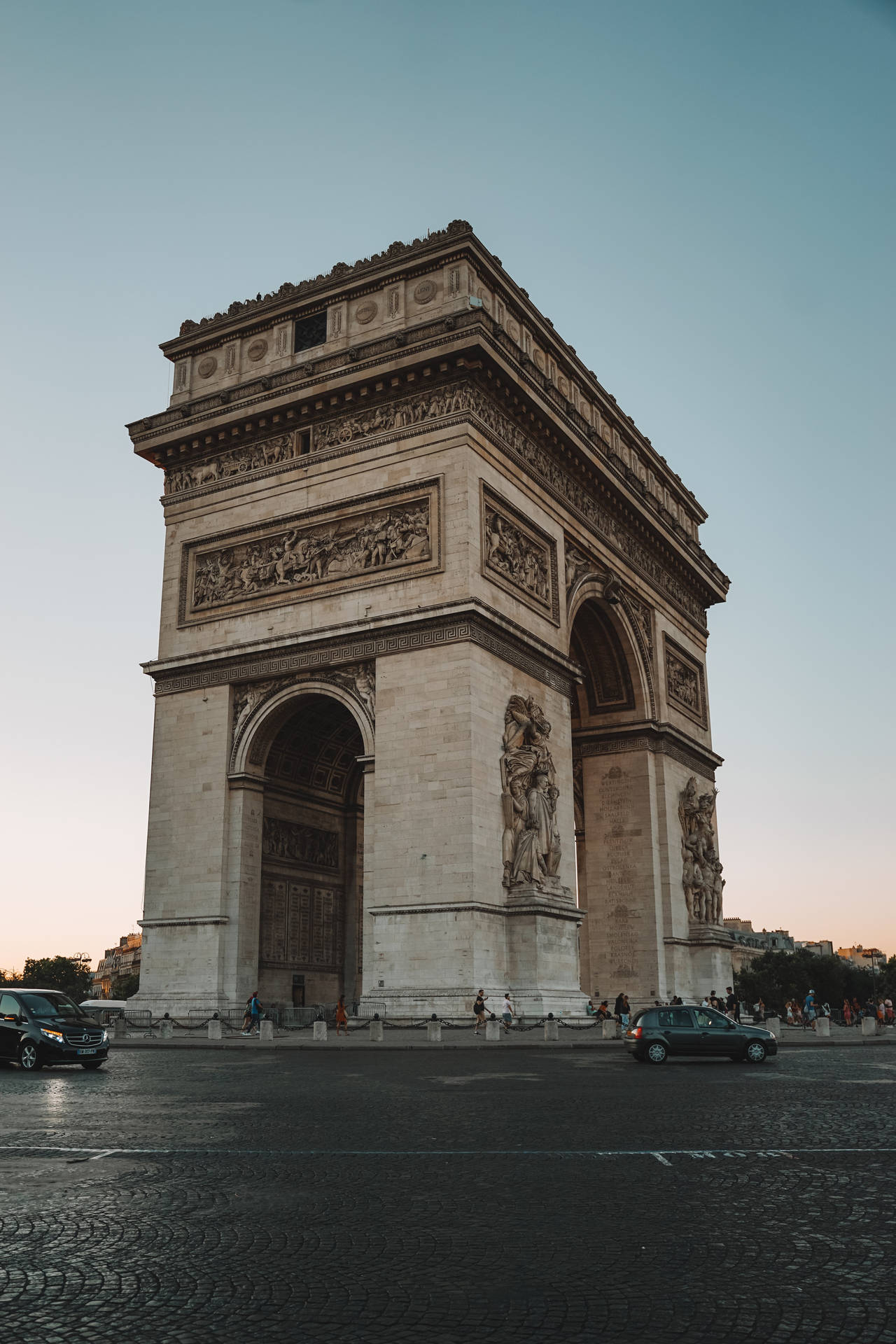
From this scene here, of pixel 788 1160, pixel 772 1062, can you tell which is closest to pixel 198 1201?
pixel 788 1160

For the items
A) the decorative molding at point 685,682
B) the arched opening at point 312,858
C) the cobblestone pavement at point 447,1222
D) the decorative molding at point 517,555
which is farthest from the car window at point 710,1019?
the decorative molding at point 685,682

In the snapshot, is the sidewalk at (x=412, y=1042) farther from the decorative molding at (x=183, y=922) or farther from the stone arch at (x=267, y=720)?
the stone arch at (x=267, y=720)

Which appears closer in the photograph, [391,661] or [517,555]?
[391,661]

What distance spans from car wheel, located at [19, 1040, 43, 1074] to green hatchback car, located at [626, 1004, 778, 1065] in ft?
31.5

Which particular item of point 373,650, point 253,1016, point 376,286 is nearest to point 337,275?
point 376,286

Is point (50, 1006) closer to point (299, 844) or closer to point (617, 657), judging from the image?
point (299, 844)

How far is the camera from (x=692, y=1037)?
2020 cm

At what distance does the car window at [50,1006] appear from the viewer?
18594 millimetres

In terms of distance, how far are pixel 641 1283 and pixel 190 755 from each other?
2702 cm

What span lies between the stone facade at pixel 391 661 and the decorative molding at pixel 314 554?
72 millimetres

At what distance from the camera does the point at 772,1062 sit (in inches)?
784

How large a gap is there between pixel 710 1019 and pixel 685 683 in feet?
75.0

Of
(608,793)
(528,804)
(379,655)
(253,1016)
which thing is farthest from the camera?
(608,793)

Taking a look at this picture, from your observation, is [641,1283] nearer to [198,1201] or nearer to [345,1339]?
[345,1339]
